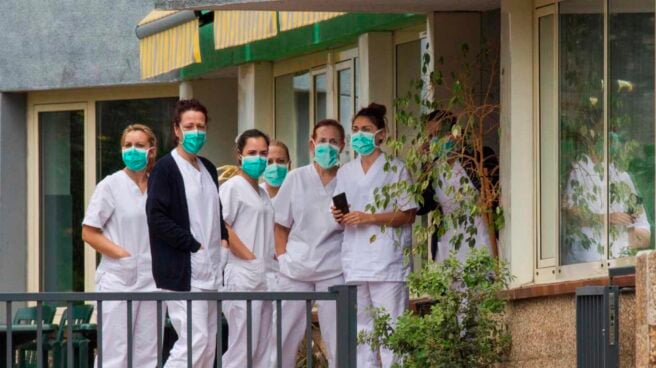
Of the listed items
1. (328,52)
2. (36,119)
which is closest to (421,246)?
(328,52)

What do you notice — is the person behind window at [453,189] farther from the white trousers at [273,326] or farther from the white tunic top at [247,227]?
the white trousers at [273,326]

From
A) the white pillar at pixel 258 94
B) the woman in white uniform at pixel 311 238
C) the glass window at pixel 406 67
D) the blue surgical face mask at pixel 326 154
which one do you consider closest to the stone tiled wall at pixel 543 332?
the woman in white uniform at pixel 311 238

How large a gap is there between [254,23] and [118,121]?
826 centimetres

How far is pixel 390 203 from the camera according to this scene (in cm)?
1251

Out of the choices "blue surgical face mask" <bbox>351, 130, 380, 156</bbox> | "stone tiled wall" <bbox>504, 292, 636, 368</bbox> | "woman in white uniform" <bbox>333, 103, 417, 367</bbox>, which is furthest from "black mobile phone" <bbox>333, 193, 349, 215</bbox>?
"stone tiled wall" <bbox>504, 292, 636, 368</bbox>

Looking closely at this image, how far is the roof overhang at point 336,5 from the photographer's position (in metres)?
13.0

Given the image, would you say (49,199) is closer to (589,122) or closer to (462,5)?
(462,5)

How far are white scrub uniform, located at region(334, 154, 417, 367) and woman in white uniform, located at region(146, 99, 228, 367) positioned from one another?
95 cm

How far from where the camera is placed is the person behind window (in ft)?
40.3

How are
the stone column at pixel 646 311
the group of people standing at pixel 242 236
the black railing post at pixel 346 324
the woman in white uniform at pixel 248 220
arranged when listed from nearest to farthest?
the stone column at pixel 646 311 → the black railing post at pixel 346 324 → the group of people standing at pixel 242 236 → the woman in white uniform at pixel 248 220

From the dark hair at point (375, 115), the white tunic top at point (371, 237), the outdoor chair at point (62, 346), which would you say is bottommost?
the outdoor chair at point (62, 346)

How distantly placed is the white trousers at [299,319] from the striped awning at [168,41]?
3.99 metres

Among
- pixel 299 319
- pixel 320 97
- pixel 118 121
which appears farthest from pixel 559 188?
pixel 118 121

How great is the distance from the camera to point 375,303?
12.4 m
